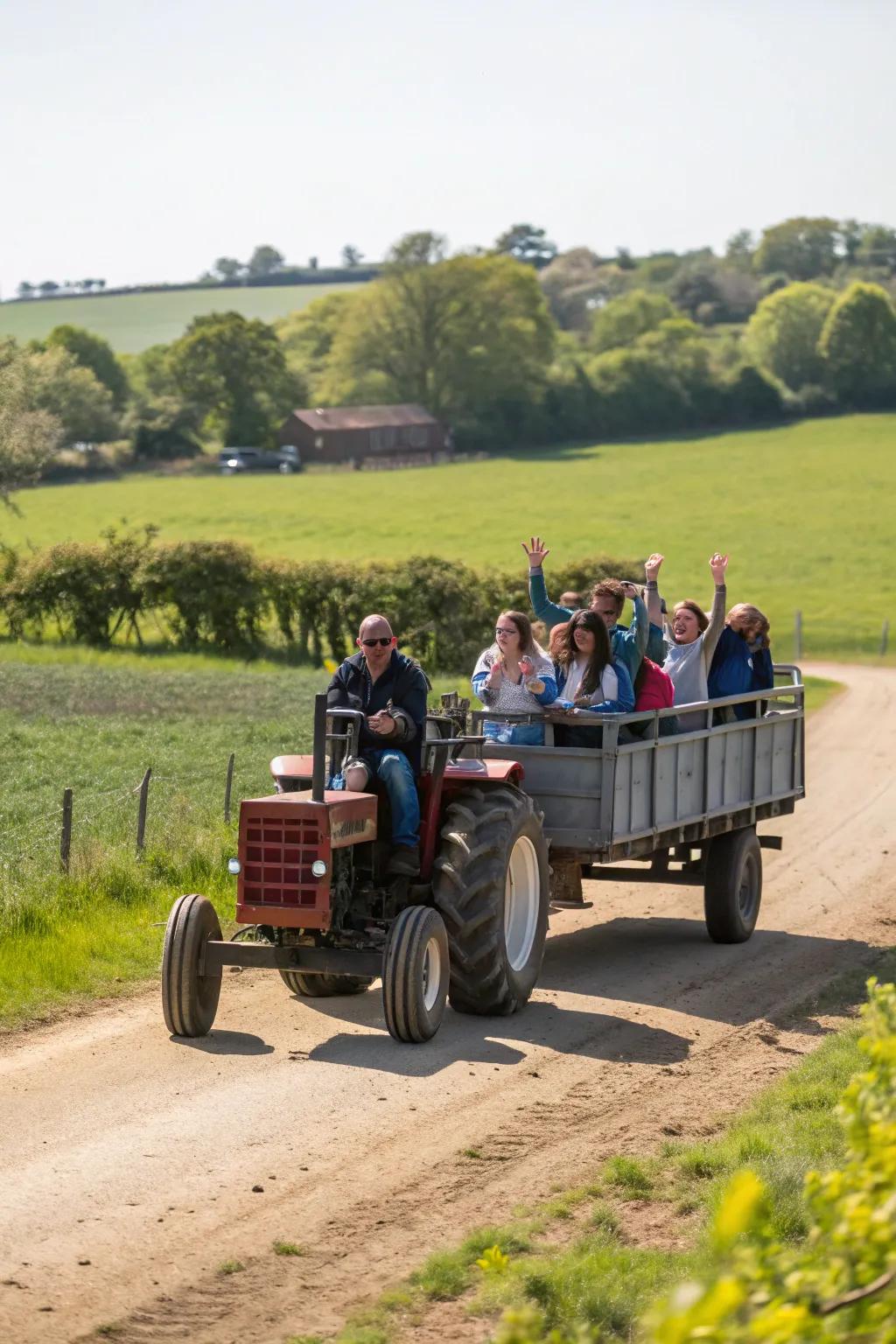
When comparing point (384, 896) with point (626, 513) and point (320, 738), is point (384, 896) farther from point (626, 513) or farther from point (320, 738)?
point (626, 513)

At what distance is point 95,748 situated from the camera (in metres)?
20.9

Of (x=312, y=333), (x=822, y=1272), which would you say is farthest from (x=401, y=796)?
(x=312, y=333)

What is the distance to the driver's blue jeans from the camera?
31.5ft

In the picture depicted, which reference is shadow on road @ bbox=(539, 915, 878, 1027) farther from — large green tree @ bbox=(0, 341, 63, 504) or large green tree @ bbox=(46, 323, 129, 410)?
large green tree @ bbox=(46, 323, 129, 410)

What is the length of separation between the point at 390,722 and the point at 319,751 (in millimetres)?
693

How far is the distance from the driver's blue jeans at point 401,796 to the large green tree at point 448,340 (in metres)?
88.0

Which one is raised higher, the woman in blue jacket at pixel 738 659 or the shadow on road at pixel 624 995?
the woman in blue jacket at pixel 738 659

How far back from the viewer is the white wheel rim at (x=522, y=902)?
10234 millimetres

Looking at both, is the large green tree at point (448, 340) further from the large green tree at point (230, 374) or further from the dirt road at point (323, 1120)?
the dirt road at point (323, 1120)

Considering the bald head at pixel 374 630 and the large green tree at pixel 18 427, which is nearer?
the bald head at pixel 374 630

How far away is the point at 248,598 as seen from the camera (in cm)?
3466

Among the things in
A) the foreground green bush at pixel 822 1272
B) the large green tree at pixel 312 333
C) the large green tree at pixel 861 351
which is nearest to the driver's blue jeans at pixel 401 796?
the foreground green bush at pixel 822 1272

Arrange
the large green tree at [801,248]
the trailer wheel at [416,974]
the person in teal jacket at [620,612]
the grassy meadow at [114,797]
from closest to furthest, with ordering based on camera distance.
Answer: the trailer wheel at [416,974], the grassy meadow at [114,797], the person in teal jacket at [620,612], the large green tree at [801,248]

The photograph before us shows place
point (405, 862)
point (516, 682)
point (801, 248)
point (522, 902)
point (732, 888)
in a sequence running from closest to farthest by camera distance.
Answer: point (405, 862) < point (522, 902) < point (516, 682) < point (732, 888) < point (801, 248)
